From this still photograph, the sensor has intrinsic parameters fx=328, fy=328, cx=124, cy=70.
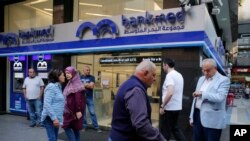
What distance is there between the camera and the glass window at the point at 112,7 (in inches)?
343

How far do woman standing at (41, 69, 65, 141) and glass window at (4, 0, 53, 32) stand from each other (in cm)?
590

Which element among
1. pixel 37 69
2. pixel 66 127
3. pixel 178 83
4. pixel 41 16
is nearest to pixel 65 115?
pixel 66 127

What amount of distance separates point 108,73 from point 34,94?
7.44ft

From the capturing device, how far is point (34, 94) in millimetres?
9492

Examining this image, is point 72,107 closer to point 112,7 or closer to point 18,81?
point 112,7

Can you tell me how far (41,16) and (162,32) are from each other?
18.0 ft

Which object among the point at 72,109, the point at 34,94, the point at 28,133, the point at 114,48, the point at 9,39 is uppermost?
the point at 9,39

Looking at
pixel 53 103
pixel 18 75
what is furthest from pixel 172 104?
pixel 18 75

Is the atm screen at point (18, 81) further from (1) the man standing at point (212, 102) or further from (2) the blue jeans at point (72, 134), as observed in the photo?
(1) the man standing at point (212, 102)

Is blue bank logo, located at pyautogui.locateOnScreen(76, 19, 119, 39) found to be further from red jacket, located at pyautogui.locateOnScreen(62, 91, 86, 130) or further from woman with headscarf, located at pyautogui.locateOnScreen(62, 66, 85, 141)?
red jacket, located at pyautogui.locateOnScreen(62, 91, 86, 130)

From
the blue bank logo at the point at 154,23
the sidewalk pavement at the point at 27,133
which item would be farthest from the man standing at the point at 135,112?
the sidewalk pavement at the point at 27,133

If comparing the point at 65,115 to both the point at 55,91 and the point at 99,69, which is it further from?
the point at 99,69

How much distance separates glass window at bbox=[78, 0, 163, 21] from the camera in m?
8.70

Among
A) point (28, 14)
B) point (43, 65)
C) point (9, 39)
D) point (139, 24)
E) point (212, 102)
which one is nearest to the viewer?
point (212, 102)
